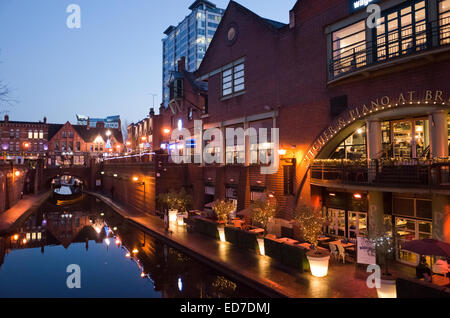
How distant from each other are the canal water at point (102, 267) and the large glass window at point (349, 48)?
1261cm

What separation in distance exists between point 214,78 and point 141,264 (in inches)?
704

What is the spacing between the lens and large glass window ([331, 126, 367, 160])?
17.8 metres

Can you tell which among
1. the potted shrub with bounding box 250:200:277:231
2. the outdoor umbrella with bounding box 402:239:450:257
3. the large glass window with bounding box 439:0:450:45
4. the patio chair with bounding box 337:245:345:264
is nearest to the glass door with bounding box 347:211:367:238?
the patio chair with bounding box 337:245:345:264

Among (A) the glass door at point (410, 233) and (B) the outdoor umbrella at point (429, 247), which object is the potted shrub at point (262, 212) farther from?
(B) the outdoor umbrella at point (429, 247)

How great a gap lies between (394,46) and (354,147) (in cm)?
561

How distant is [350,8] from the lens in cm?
1741

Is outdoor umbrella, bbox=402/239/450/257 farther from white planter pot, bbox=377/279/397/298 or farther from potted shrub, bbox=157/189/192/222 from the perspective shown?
potted shrub, bbox=157/189/192/222

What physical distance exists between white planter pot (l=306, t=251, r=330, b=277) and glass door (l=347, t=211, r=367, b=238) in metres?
5.08

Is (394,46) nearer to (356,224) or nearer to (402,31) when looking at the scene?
(402,31)

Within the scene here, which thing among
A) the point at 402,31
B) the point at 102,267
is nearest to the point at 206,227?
the point at 102,267

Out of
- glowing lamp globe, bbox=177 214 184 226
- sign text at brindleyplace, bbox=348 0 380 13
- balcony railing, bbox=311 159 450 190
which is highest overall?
sign text at brindleyplace, bbox=348 0 380 13

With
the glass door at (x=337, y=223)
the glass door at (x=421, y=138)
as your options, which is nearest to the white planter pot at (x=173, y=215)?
the glass door at (x=337, y=223)
